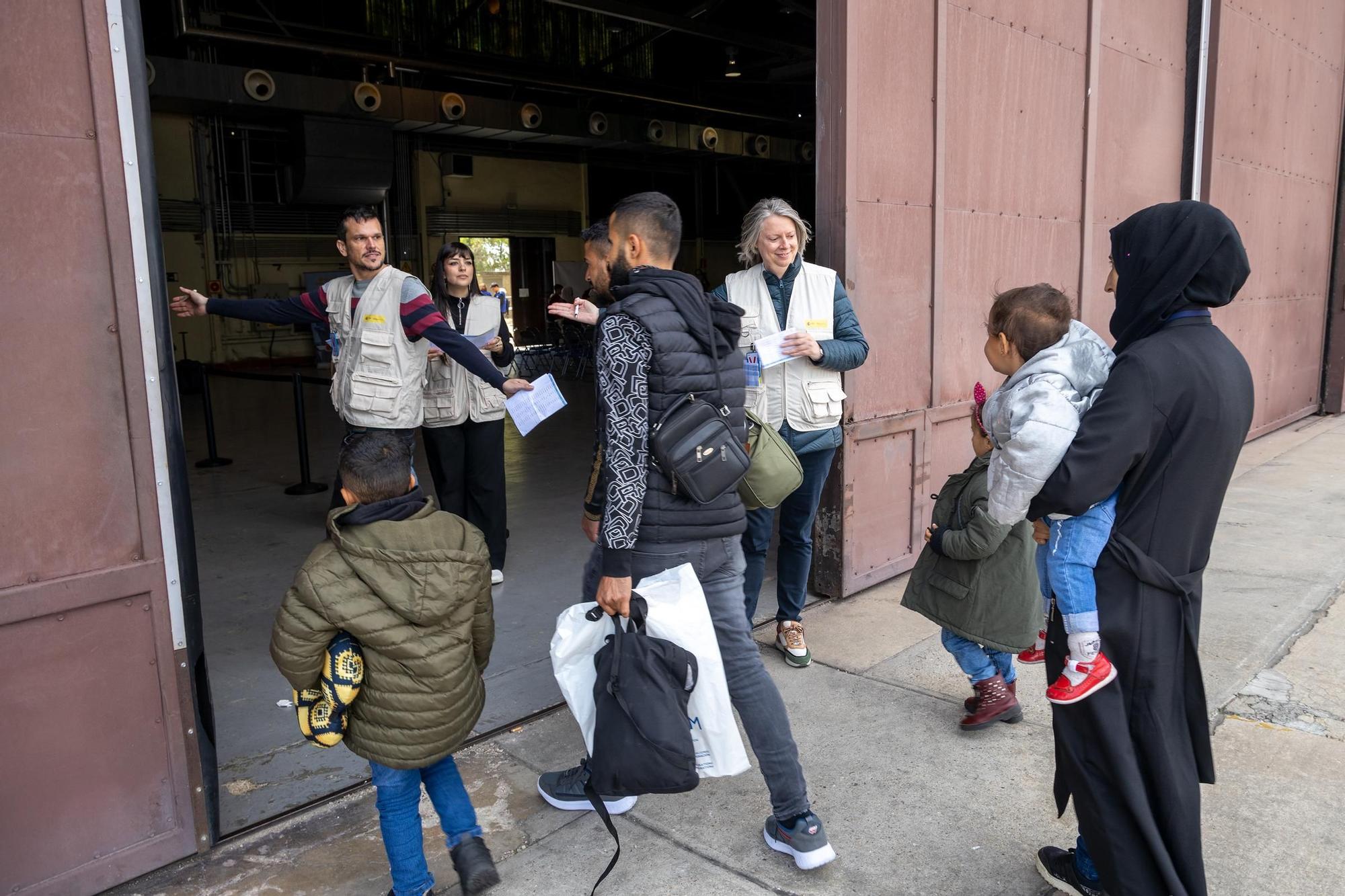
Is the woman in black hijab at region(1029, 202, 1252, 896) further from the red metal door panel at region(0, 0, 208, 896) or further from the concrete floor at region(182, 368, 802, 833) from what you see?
the red metal door panel at region(0, 0, 208, 896)

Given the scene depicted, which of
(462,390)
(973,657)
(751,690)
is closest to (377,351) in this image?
(462,390)

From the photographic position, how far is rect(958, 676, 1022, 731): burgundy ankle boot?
334 cm

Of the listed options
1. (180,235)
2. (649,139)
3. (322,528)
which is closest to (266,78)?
(180,235)

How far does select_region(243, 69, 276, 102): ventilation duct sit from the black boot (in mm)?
13775

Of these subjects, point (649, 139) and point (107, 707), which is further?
point (649, 139)

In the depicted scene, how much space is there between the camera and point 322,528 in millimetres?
6184

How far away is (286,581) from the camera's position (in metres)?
5.11

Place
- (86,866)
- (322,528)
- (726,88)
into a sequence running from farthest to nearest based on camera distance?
(726,88)
(322,528)
(86,866)

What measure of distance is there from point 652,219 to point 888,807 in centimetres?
186

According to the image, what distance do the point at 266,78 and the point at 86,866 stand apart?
1365 centimetres

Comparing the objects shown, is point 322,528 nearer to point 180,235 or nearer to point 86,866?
point 86,866

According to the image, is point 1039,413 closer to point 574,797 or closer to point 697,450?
point 697,450

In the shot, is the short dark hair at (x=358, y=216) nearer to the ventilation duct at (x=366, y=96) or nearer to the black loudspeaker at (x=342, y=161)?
the ventilation duct at (x=366, y=96)

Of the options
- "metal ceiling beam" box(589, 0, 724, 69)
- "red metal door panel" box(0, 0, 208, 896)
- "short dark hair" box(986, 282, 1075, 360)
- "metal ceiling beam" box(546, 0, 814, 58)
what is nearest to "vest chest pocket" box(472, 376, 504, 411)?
"red metal door panel" box(0, 0, 208, 896)
